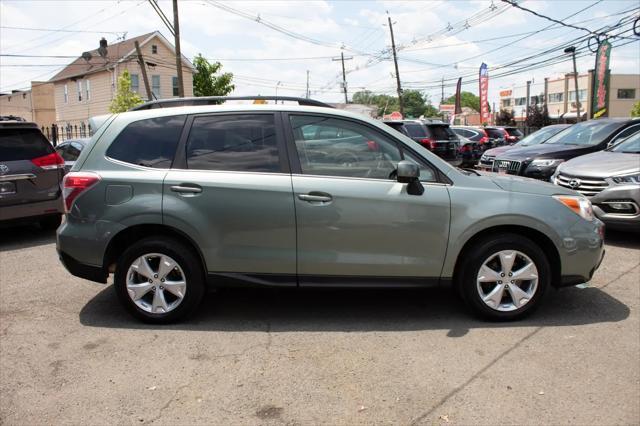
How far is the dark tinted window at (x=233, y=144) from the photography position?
4.44 metres

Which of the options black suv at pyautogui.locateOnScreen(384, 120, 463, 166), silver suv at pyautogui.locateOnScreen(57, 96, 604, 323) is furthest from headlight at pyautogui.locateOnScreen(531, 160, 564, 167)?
silver suv at pyautogui.locateOnScreen(57, 96, 604, 323)

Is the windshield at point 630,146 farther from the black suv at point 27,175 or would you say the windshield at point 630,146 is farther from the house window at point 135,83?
the house window at point 135,83

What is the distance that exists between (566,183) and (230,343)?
5827mm

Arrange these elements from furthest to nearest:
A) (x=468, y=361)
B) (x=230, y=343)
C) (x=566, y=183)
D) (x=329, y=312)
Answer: (x=566, y=183) < (x=329, y=312) < (x=230, y=343) < (x=468, y=361)

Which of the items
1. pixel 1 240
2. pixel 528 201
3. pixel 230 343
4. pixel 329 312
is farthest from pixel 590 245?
pixel 1 240

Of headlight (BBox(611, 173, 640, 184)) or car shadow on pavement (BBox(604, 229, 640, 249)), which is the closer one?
headlight (BBox(611, 173, 640, 184))

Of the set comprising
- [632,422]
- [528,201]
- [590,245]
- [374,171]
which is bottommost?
[632,422]

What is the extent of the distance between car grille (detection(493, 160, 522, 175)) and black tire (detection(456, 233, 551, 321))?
19.6 feet

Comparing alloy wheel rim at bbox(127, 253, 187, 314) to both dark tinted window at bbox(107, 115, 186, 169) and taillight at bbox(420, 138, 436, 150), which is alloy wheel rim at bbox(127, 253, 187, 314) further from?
taillight at bbox(420, 138, 436, 150)

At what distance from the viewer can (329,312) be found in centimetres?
483

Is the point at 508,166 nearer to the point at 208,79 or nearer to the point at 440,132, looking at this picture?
the point at 440,132

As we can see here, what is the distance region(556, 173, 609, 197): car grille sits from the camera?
7.33m

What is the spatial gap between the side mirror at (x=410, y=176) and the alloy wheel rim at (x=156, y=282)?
75.9 inches

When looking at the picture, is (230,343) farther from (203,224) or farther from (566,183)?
(566,183)
